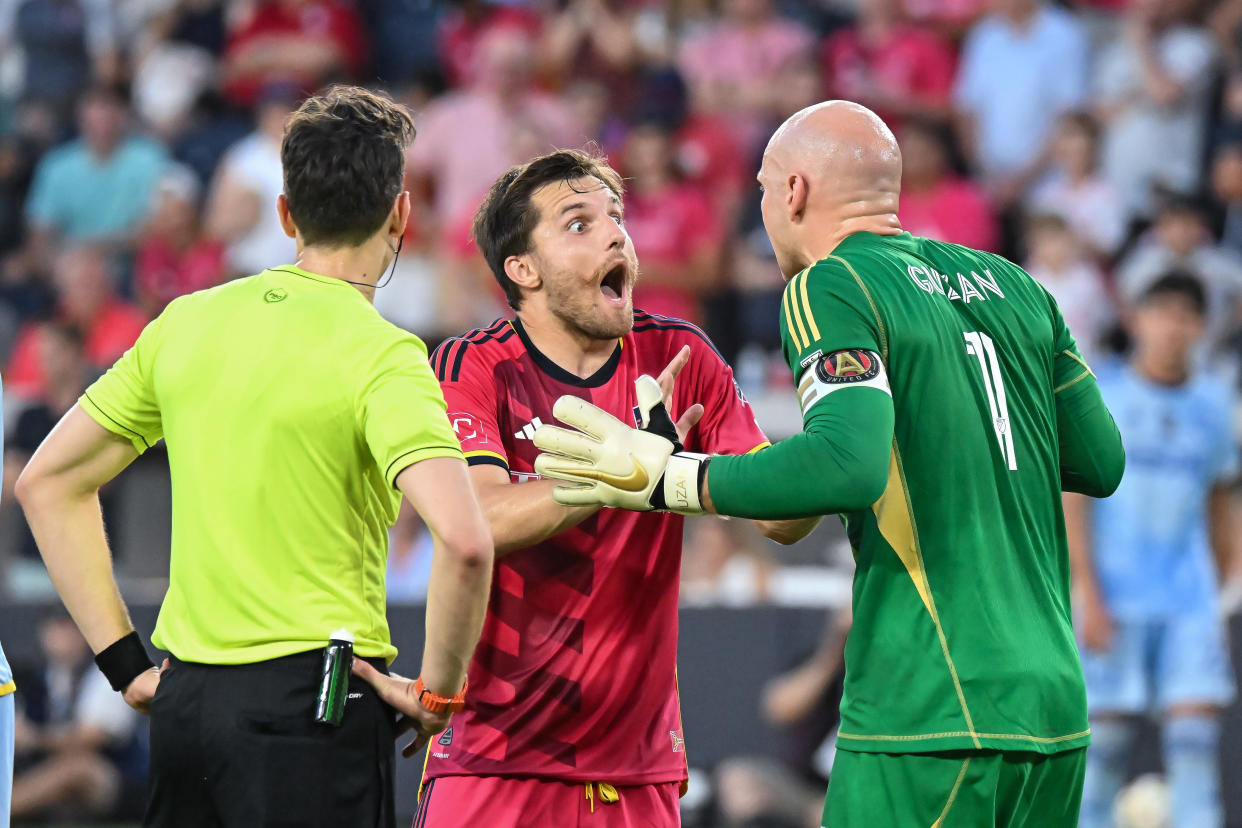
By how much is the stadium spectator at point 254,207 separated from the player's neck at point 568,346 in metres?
7.55

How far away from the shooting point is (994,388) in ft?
12.2

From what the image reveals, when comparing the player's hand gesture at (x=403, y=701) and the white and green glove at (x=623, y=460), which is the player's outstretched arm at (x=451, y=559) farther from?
the white and green glove at (x=623, y=460)

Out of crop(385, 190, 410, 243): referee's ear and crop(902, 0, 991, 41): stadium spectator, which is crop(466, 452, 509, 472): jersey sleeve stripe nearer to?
crop(385, 190, 410, 243): referee's ear

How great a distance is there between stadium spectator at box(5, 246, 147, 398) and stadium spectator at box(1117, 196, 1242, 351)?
6.83 m

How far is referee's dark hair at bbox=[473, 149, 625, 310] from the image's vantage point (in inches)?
177

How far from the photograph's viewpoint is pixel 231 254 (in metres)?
11.8

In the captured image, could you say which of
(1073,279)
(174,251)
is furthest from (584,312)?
(174,251)

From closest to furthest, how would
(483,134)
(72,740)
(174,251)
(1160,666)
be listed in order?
(1160,666) < (72,740) < (483,134) < (174,251)

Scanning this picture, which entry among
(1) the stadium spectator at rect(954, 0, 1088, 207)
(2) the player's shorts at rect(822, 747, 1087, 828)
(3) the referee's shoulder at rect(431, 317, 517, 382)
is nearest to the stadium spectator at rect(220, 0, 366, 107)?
(1) the stadium spectator at rect(954, 0, 1088, 207)

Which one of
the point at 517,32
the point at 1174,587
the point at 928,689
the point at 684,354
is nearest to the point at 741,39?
the point at 517,32

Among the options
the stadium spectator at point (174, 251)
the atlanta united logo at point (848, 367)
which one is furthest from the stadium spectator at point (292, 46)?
the atlanta united logo at point (848, 367)

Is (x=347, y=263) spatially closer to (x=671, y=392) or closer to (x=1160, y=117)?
(x=671, y=392)

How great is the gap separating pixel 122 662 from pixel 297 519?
0.66 meters

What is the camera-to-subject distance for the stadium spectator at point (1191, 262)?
→ 10.2m
